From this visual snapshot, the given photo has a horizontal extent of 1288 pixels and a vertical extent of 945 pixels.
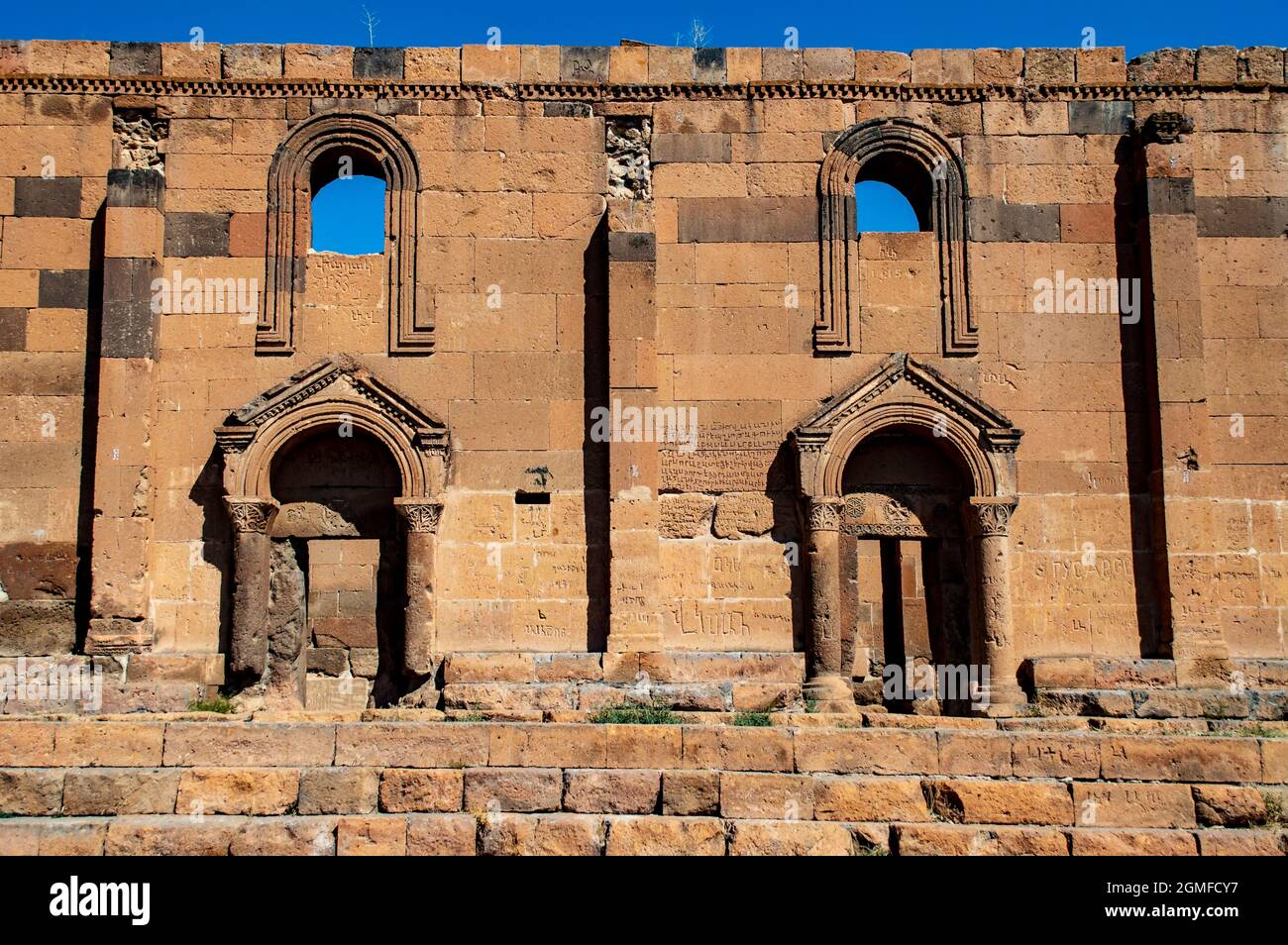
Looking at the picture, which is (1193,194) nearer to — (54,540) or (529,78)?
(529,78)

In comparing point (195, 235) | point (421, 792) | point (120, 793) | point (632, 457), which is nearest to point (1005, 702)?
point (632, 457)

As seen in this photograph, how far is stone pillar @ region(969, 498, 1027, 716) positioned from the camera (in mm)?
15266

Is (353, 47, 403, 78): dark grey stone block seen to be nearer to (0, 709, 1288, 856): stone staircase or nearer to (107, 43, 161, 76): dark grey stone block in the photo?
(107, 43, 161, 76): dark grey stone block

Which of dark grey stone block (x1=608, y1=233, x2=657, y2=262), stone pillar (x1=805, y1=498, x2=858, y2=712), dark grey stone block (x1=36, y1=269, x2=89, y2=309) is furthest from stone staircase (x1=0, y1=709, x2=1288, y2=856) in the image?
dark grey stone block (x1=608, y1=233, x2=657, y2=262)

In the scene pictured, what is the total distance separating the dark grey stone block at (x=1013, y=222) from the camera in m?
16.4

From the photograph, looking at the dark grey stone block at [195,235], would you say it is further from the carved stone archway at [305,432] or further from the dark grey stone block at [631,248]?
the dark grey stone block at [631,248]

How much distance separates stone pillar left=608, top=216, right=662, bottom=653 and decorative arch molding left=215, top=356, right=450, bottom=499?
87.8 inches

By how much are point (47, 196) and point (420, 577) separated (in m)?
7.09

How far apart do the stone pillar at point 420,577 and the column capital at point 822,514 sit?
180 inches

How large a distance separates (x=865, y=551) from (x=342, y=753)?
46.7 feet

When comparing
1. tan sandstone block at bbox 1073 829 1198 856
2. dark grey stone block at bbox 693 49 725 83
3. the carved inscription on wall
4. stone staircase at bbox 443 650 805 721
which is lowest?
tan sandstone block at bbox 1073 829 1198 856

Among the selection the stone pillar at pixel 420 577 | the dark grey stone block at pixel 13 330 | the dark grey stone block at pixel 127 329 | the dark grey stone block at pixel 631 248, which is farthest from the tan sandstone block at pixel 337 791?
the dark grey stone block at pixel 13 330

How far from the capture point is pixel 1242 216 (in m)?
16.6

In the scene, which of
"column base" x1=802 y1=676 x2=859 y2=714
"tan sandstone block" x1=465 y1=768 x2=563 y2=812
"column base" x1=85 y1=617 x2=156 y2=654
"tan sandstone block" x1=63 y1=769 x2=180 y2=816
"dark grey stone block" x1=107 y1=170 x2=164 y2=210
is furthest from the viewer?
"dark grey stone block" x1=107 y1=170 x2=164 y2=210
